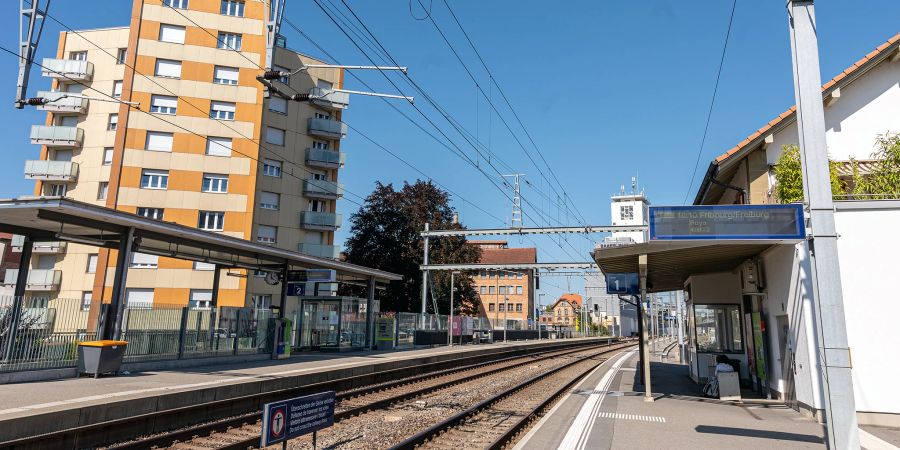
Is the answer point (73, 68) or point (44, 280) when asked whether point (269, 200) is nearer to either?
point (44, 280)

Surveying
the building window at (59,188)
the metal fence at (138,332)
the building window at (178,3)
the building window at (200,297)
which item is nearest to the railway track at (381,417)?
the metal fence at (138,332)

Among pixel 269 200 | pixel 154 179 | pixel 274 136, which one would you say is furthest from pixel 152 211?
pixel 274 136

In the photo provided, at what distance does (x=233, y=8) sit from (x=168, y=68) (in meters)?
6.71

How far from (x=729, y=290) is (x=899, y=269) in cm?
672

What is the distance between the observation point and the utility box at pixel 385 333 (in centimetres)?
3024

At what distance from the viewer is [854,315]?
1098cm

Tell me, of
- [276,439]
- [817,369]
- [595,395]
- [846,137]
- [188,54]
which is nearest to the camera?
[276,439]

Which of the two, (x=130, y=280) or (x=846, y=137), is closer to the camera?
(x=846, y=137)

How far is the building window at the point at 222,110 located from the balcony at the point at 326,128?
7.13m

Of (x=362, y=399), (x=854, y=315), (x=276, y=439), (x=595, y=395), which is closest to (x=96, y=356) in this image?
(x=362, y=399)

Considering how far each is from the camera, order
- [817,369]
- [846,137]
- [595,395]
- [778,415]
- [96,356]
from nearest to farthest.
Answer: [817,369] → [778,415] → [96,356] → [595,395] → [846,137]

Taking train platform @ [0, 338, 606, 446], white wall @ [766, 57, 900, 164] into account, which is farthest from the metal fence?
white wall @ [766, 57, 900, 164]

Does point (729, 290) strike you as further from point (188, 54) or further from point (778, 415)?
point (188, 54)

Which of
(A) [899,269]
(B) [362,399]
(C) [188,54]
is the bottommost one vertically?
Answer: (B) [362,399]
